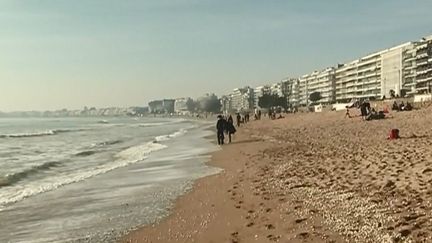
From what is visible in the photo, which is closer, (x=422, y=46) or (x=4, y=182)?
(x=4, y=182)

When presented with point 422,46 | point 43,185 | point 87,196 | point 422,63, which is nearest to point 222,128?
point 43,185

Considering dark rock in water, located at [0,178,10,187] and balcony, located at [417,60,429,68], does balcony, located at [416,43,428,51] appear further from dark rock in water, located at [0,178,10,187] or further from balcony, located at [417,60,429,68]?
dark rock in water, located at [0,178,10,187]

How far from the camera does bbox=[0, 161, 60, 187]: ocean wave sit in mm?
15250

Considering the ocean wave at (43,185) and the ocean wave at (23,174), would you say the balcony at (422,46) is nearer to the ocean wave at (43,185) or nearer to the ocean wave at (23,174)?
the ocean wave at (23,174)

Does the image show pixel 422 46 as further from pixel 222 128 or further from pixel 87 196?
pixel 87 196

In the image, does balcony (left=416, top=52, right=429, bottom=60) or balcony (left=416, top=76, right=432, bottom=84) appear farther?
balcony (left=416, top=52, right=429, bottom=60)

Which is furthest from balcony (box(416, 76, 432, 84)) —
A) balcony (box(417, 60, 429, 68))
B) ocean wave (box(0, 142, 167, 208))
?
ocean wave (box(0, 142, 167, 208))

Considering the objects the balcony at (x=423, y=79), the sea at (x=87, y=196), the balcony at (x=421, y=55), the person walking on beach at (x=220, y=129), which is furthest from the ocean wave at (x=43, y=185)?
the balcony at (x=421, y=55)

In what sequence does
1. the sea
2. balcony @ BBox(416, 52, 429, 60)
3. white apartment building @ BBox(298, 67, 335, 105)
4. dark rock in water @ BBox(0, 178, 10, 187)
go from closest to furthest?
1. the sea
2. dark rock in water @ BBox(0, 178, 10, 187)
3. balcony @ BBox(416, 52, 429, 60)
4. white apartment building @ BBox(298, 67, 335, 105)

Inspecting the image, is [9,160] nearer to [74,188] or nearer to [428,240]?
[74,188]

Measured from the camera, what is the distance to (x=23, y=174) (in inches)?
674

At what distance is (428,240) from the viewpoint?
17.3 feet

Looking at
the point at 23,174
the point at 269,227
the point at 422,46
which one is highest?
the point at 422,46

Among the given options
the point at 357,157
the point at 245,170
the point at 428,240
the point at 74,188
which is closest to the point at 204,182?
the point at 245,170
